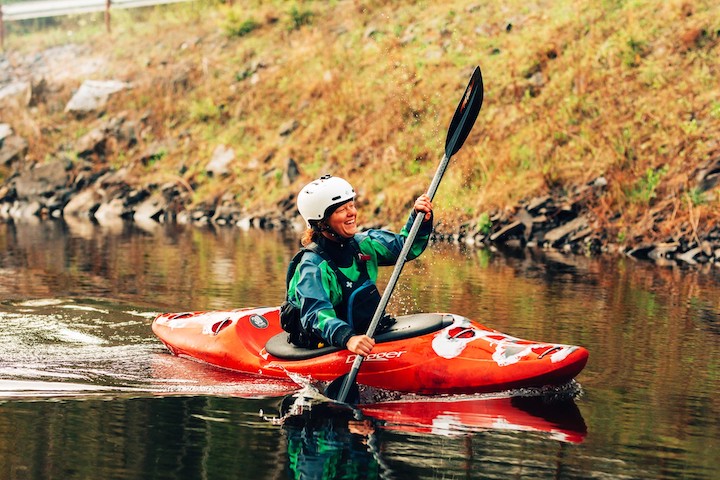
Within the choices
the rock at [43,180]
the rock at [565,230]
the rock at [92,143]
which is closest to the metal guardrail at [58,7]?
the rock at [92,143]

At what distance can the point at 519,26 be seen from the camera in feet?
75.5

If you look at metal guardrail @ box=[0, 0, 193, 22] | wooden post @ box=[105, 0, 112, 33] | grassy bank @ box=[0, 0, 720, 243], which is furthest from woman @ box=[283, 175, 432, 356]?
wooden post @ box=[105, 0, 112, 33]

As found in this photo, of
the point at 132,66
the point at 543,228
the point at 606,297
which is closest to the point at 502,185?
the point at 543,228

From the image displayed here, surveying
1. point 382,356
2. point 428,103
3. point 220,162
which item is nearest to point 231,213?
point 220,162

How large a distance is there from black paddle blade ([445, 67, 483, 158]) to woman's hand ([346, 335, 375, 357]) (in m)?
2.05

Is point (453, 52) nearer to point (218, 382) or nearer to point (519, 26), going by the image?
point (519, 26)

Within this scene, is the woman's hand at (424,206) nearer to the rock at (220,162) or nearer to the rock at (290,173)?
the rock at (290,173)

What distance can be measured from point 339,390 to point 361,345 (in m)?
0.41

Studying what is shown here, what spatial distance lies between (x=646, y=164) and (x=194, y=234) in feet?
25.7

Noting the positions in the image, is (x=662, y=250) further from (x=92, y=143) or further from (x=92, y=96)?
(x=92, y=96)

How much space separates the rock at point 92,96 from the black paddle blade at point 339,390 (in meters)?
24.4

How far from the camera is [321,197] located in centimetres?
673

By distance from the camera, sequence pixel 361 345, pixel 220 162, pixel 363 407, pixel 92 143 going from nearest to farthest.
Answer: pixel 361 345 < pixel 363 407 < pixel 220 162 < pixel 92 143

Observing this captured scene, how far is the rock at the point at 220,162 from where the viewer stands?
24.6 m
